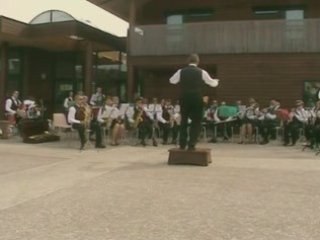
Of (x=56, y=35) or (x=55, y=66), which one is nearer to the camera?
(x=56, y=35)

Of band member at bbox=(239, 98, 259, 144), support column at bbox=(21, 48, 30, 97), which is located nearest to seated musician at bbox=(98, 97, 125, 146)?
band member at bbox=(239, 98, 259, 144)

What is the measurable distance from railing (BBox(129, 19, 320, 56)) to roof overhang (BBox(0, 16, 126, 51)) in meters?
2.09

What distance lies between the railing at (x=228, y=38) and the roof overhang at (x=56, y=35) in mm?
2086

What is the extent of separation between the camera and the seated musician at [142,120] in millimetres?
15842

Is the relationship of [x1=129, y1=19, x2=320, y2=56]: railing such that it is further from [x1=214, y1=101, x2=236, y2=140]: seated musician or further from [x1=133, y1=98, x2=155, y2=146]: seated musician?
[x1=133, y1=98, x2=155, y2=146]: seated musician

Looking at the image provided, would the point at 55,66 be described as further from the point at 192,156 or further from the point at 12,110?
the point at 192,156

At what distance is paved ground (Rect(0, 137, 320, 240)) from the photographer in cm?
529

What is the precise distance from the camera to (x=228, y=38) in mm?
19969

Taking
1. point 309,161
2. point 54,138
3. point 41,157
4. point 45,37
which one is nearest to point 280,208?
point 309,161

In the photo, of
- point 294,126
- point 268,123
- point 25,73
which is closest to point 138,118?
point 268,123

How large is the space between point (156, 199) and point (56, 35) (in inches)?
621

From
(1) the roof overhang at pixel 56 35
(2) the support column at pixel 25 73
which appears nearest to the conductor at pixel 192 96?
(1) the roof overhang at pixel 56 35

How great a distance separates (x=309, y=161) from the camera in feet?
37.8

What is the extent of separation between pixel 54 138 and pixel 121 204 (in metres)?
10.3
